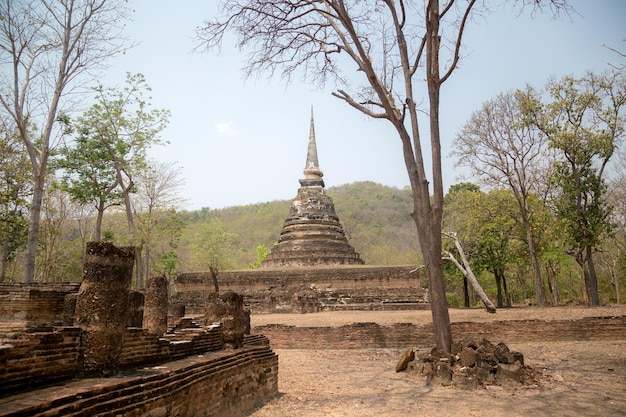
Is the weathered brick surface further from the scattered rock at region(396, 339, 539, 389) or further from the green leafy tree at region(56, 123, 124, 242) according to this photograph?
the green leafy tree at region(56, 123, 124, 242)

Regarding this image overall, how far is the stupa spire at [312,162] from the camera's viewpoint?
100 ft

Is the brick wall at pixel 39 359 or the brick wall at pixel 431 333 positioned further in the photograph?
the brick wall at pixel 431 333

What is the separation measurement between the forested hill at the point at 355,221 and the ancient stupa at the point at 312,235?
19.9 m

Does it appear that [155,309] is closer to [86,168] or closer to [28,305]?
[28,305]

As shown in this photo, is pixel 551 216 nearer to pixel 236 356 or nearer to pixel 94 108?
pixel 236 356

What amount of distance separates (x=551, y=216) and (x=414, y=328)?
1256 centimetres

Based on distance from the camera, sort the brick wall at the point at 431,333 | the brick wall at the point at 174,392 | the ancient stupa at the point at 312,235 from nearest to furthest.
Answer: the brick wall at the point at 174,392 < the brick wall at the point at 431,333 < the ancient stupa at the point at 312,235

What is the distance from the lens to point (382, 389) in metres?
7.89

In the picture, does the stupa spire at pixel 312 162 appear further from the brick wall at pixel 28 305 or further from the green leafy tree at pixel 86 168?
the brick wall at pixel 28 305

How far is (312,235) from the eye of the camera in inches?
1064

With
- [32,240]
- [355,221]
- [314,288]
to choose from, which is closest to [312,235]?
[314,288]

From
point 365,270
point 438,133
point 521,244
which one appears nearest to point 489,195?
point 521,244

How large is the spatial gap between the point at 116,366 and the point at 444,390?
536 centimetres

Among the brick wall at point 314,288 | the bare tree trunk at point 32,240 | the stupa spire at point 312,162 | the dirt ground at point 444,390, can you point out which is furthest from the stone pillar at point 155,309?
the stupa spire at point 312,162
